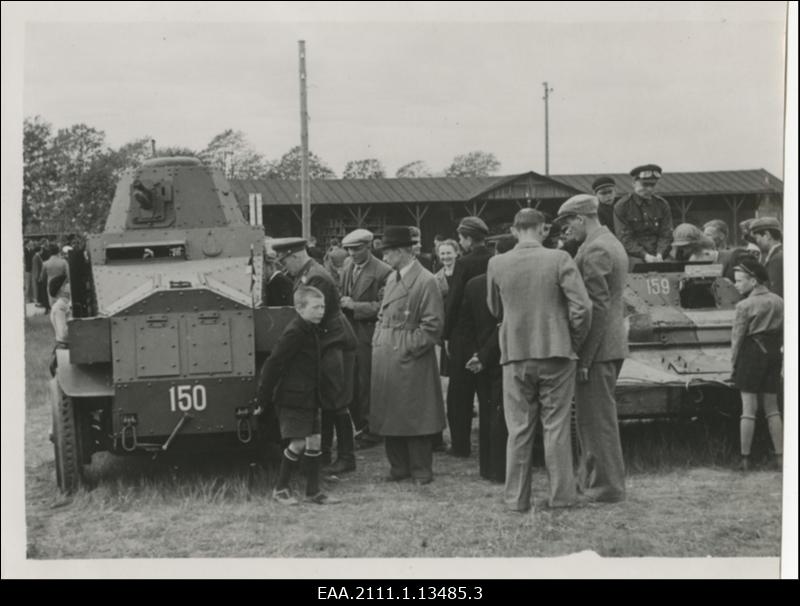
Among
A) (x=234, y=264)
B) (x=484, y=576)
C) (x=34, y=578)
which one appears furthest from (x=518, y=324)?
(x=34, y=578)

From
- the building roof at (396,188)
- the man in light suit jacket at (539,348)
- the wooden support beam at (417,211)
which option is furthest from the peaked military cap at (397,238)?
the wooden support beam at (417,211)

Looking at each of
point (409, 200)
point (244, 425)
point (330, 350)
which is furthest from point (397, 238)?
point (409, 200)

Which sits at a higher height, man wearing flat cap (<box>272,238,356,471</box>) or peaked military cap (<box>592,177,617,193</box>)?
peaked military cap (<box>592,177,617,193</box>)

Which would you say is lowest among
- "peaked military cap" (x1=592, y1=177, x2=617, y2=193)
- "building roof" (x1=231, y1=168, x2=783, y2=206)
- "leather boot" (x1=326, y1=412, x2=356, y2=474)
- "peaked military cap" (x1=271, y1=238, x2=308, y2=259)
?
"leather boot" (x1=326, y1=412, x2=356, y2=474)

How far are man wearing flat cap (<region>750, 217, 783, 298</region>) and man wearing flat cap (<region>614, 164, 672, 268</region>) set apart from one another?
1421 mm

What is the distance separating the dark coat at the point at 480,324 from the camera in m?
7.98

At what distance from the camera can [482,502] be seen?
739cm

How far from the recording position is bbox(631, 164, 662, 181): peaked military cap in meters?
9.56

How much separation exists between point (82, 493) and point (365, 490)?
210cm

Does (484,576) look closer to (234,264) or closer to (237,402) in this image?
(237,402)

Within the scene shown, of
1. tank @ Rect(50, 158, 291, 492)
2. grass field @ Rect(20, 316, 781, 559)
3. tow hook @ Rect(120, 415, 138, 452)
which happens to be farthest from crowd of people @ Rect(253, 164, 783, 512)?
tow hook @ Rect(120, 415, 138, 452)

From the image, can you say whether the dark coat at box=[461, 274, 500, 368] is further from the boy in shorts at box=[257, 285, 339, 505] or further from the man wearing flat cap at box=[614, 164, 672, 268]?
the man wearing flat cap at box=[614, 164, 672, 268]

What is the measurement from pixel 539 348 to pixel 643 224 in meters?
3.62
